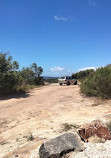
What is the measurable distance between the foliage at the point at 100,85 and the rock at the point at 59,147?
6268 millimetres

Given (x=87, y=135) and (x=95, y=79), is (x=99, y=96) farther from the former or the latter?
(x=87, y=135)

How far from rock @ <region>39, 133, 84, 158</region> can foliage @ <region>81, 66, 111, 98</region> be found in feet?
20.6

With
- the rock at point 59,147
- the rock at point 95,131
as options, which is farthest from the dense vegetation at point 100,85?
the rock at point 59,147

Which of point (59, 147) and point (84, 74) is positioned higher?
point (84, 74)

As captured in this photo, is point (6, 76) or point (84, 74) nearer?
point (6, 76)

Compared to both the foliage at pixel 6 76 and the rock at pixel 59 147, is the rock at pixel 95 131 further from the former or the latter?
the foliage at pixel 6 76

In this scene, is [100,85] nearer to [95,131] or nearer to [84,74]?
[95,131]

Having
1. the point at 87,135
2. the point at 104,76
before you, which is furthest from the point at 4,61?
the point at 87,135

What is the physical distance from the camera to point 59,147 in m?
2.76

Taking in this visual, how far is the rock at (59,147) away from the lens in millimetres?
2608

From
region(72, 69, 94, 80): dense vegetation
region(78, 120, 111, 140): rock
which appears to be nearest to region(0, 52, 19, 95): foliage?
A: region(72, 69, 94, 80): dense vegetation

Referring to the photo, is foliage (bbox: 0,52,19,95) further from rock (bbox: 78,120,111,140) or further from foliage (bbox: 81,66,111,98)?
rock (bbox: 78,120,111,140)

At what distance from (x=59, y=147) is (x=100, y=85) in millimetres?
6890

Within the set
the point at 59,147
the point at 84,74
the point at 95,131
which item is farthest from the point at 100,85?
the point at 84,74
